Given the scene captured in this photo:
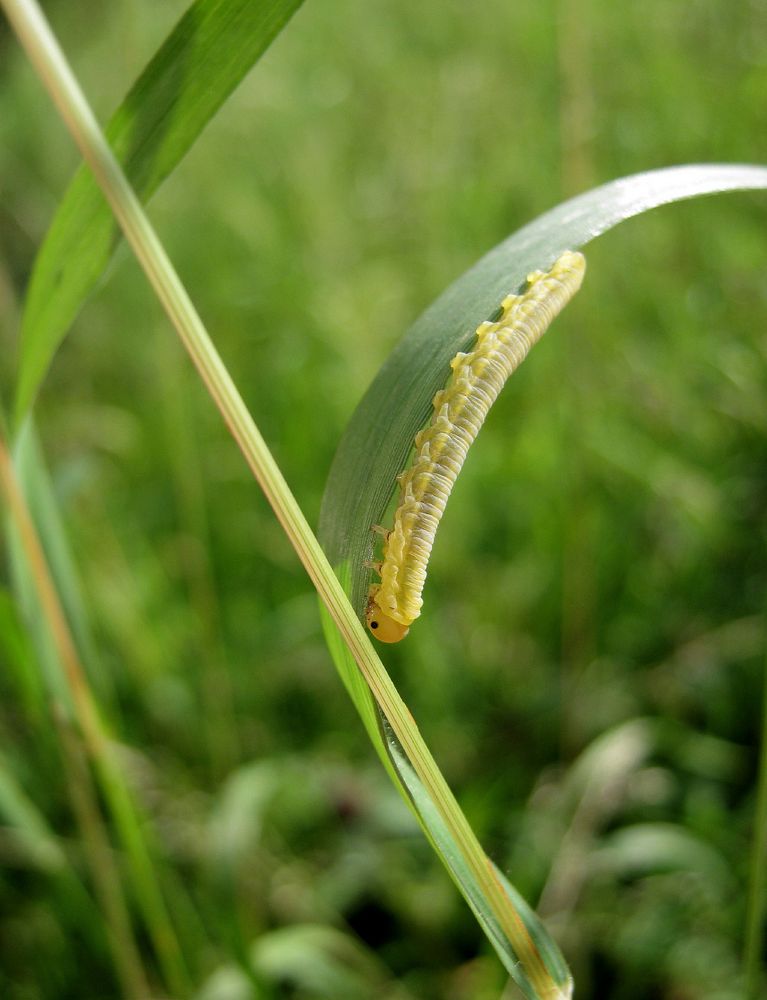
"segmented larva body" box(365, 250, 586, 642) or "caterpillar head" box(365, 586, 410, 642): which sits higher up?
"segmented larva body" box(365, 250, 586, 642)

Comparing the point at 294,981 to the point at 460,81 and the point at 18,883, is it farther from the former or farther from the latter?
the point at 460,81

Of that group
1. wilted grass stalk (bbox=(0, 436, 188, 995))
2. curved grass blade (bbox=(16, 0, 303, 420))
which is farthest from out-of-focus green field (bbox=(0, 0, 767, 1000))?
curved grass blade (bbox=(16, 0, 303, 420))

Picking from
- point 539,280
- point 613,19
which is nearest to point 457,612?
point 539,280

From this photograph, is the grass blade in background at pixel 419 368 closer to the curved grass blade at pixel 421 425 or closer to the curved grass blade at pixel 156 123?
the curved grass blade at pixel 421 425

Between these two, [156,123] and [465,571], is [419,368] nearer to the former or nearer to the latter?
[156,123]

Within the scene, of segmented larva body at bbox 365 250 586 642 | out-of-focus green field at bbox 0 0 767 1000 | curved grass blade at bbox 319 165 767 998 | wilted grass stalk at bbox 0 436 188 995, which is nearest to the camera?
curved grass blade at bbox 319 165 767 998

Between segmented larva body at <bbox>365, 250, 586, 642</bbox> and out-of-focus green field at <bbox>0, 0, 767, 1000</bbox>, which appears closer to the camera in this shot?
segmented larva body at <bbox>365, 250, 586, 642</bbox>

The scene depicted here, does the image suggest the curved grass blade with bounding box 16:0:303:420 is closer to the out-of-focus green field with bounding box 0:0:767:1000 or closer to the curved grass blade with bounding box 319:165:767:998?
the curved grass blade with bounding box 319:165:767:998
